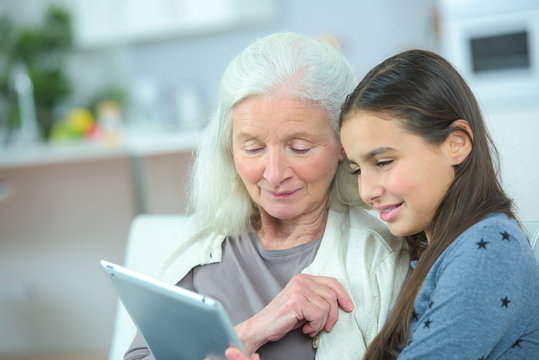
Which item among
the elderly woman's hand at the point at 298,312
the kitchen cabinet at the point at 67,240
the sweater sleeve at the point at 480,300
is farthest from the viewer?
the kitchen cabinet at the point at 67,240

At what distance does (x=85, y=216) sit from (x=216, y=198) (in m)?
2.17

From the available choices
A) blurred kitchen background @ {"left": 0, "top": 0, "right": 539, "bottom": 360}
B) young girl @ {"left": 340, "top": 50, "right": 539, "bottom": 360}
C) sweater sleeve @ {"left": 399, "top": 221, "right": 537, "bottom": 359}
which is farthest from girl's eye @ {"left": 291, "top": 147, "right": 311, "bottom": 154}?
blurred kitchen background @ {"left": 0, "top": 0, "right": 539, "bottom": 360}

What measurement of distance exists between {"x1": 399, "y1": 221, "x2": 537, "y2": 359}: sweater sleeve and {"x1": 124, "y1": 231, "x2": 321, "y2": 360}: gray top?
1.15 ft

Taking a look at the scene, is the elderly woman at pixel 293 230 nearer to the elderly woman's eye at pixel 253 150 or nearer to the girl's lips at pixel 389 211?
the elderly woman's eye at pixel 253 150

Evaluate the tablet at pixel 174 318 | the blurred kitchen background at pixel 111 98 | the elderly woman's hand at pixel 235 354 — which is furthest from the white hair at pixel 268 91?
the blurred kitchen background at pixel 111 98

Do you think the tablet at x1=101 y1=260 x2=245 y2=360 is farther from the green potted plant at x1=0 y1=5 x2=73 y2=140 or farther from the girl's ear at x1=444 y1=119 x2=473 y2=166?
the green potted plant at x1=0 y1=5 x2=73 y2=140

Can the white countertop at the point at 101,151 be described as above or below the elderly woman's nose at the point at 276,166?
below

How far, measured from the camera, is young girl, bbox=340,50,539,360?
0.90m

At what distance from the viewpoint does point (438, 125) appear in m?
1.02

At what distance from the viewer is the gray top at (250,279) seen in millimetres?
1234

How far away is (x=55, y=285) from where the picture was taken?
11.5ft

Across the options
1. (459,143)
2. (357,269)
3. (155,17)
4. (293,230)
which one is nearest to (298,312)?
(357,269)

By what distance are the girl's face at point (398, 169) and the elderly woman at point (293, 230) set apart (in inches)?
7.1

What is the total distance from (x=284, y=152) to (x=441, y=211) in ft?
1.16
